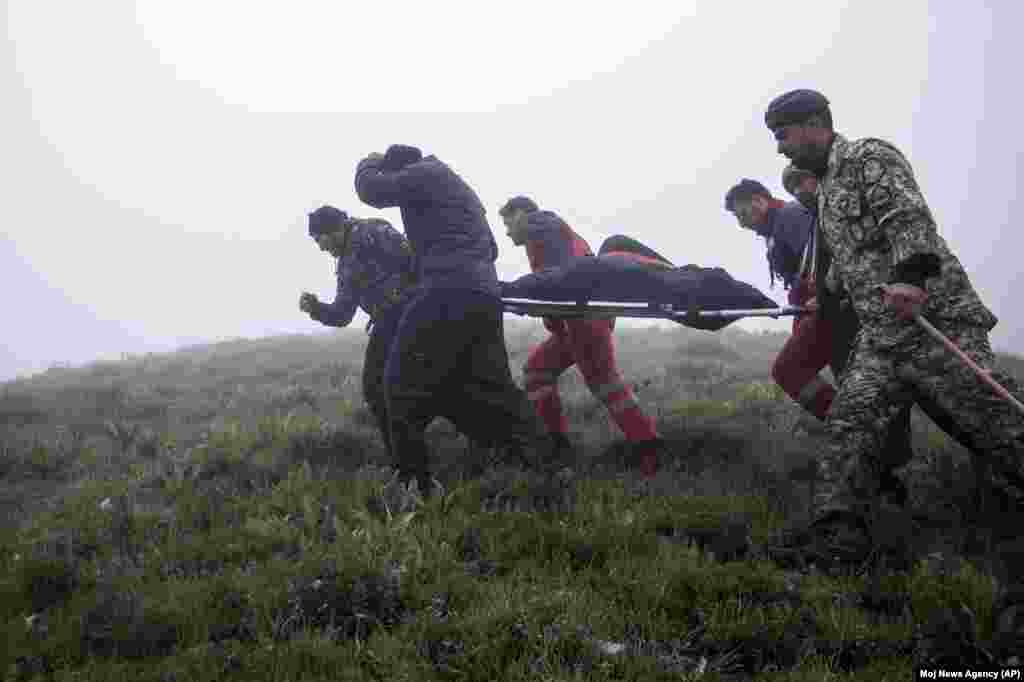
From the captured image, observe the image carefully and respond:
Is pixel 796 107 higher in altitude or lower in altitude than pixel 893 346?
higher

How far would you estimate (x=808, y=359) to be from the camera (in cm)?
668

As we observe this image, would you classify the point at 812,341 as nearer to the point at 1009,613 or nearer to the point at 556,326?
the point at 556,326

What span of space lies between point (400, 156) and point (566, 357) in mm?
2650

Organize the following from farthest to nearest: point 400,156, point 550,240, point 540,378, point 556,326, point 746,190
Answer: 1. point 540,378
2. point 556,326
3. point 746,190
4. point 550,240
5. point 400,156

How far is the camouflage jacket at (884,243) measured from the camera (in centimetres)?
452

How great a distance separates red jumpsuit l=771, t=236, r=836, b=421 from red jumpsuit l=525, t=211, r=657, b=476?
1.34 metres

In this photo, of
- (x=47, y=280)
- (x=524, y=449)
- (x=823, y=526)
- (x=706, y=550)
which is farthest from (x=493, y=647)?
(x=47, y=280)

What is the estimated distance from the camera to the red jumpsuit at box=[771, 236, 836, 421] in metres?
6.62

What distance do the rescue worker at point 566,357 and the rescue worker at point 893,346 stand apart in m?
2.24

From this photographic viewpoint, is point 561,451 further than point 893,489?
Yes

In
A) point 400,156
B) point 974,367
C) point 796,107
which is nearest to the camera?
point 974,367

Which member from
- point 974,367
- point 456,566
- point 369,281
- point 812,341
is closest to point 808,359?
point 812,341

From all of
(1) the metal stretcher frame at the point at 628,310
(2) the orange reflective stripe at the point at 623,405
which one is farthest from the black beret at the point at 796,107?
(2) the orange reflective stripe at the point at 623,405

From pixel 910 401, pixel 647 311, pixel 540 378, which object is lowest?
pixel 540 378
